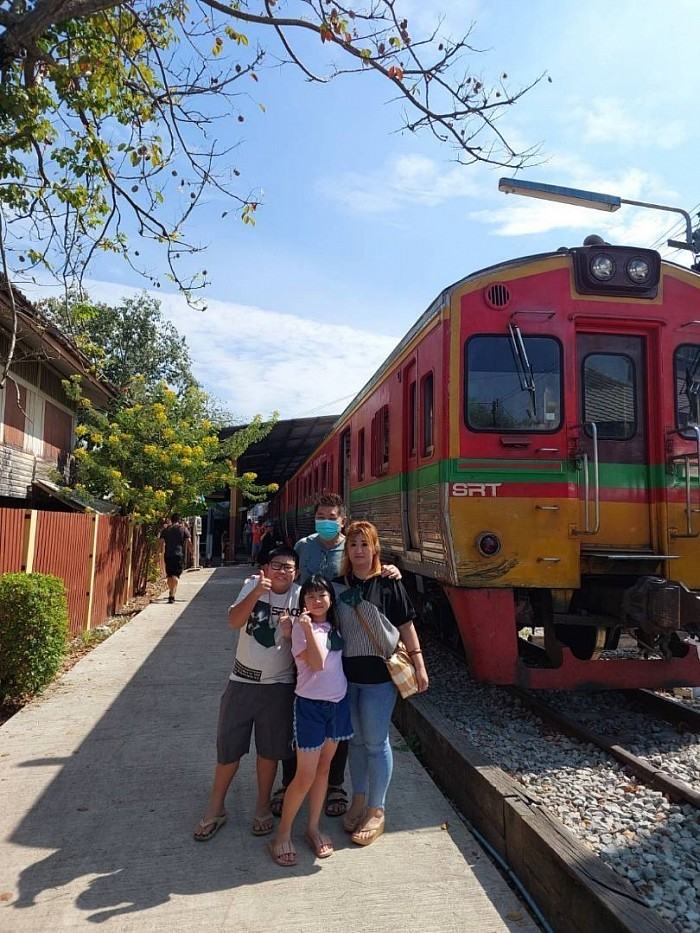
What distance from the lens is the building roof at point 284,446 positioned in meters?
23.4

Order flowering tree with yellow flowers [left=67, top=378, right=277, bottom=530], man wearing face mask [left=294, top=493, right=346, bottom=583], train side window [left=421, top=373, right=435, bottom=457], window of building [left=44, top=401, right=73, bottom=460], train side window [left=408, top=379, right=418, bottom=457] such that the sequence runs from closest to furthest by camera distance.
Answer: man wearing face mask [left=294, top=493, right=346, bottom=583]
train side window [left=421, top=373, right=435, bottom=457]
train side window [left=408, top=379, right=418, bottom=457]
window of building [left=44, top=401, right=73, bottom=460]
flowering tree with yellow flowers [left=67, top=378, right=277, bottom=530]

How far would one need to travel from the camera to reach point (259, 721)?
11.7 feet

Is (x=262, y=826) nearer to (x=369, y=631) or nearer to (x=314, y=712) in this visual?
(x=314, y=712)

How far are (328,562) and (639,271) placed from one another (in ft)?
11.9

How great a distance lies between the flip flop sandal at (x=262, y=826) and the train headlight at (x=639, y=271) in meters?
4.73

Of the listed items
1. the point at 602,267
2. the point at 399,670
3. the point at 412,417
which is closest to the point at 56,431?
the point at 412,417

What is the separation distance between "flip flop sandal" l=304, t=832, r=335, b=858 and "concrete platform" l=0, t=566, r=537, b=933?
42mm

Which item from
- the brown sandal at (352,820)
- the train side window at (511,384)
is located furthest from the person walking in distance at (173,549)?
the brown sandal at (352,820)

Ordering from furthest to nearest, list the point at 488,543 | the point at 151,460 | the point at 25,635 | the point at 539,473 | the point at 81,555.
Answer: the point at 151,460, the point at 81,555, the point at 25,635, the point at 539,473, the point at 488,543

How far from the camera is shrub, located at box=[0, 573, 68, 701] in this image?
5961mm

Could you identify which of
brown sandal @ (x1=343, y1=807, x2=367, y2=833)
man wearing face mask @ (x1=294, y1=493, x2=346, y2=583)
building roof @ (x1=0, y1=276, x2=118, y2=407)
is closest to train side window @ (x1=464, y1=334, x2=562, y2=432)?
man wearing face mask @ (x1=294, y1=493, x2=346, y2=583)

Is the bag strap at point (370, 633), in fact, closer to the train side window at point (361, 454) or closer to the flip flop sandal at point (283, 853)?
the flip flop sandal at point (283, 853)

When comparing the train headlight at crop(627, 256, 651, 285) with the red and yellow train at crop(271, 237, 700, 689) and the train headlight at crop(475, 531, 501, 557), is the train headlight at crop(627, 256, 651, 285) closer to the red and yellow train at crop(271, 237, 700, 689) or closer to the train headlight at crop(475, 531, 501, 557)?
the red and yellow train at crop(271, 237, 700, 689)

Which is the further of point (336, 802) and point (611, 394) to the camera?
point (611, 394)
